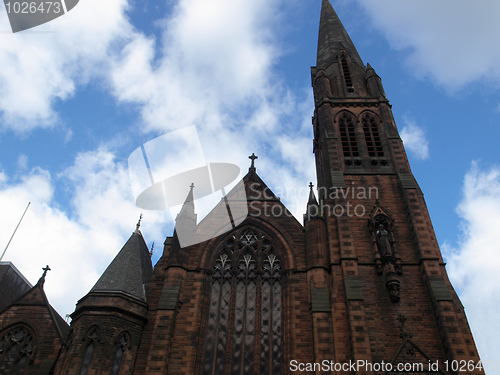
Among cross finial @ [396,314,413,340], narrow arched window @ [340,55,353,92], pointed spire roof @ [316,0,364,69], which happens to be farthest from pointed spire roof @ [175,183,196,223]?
pointed spire roof @ [316,0,364,69]

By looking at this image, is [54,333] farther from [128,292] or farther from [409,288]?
[409,288]

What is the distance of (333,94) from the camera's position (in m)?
27.2

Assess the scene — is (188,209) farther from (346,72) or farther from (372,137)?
(346,72)

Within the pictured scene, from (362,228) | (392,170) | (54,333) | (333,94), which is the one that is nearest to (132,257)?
(54,333)

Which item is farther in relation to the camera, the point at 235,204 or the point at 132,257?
the point at 235,204

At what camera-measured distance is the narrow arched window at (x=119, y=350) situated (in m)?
14.0

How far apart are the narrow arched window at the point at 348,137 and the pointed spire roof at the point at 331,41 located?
7449mm

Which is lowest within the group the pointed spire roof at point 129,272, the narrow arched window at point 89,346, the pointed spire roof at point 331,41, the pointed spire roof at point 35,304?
the narrow arched window at point 89,346

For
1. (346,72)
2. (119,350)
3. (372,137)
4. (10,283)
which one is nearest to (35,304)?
(119,350)

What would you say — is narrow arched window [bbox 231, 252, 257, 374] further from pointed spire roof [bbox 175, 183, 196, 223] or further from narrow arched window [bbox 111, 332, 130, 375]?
narrow arched window [bbox 111, 332, 130, 375]

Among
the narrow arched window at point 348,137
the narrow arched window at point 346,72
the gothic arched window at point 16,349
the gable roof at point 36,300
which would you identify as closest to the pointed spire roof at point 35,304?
the gable roof at point 36,300

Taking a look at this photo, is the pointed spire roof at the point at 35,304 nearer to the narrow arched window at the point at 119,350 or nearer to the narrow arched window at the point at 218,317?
the narrow arched window at the point at 119,350

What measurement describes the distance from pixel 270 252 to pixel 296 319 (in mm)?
3421

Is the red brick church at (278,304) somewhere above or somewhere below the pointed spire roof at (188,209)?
below
